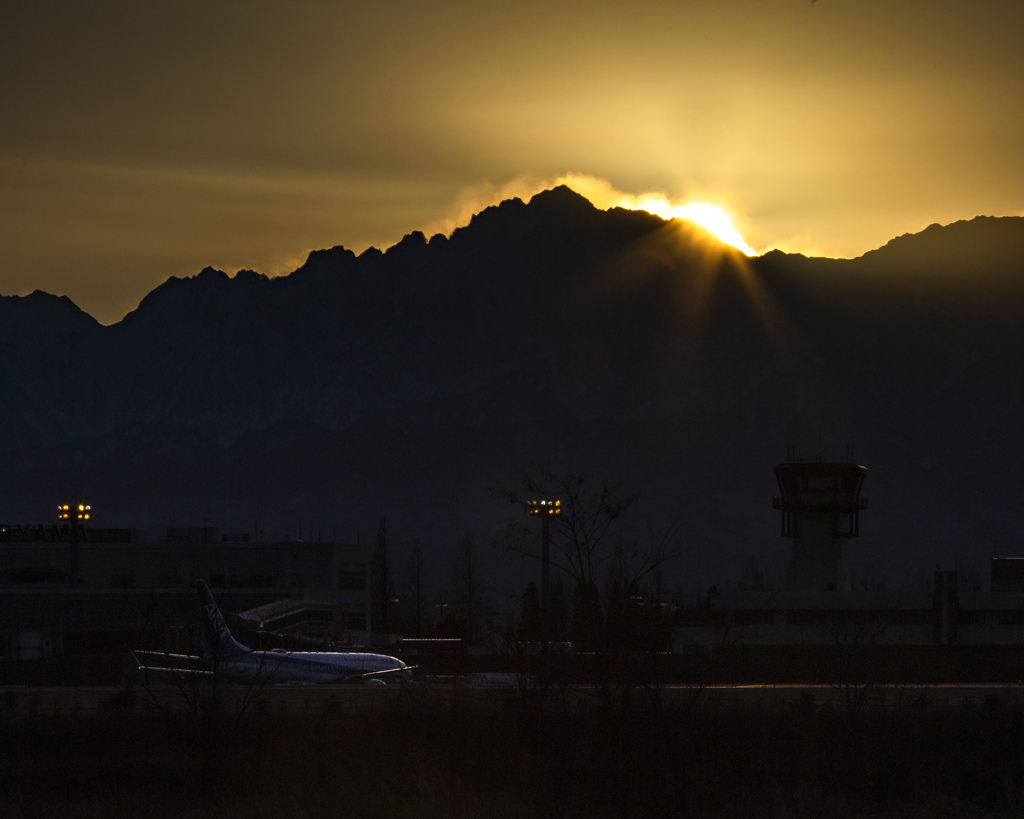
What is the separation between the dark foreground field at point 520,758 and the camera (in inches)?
1442

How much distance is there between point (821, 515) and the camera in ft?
423

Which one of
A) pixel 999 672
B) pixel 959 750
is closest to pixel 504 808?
pixel 959 750

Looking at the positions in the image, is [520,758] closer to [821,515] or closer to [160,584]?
[160,584]

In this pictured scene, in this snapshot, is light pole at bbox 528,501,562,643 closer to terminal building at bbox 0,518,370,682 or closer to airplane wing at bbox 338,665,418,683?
airplane wing at bbox 338,665,418,683

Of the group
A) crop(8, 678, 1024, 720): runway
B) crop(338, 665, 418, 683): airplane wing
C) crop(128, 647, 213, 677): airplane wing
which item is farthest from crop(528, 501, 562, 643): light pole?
crop(338, 665, 418, 683): airplane wing

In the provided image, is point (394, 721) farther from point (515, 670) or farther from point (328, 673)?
point (328, 673)

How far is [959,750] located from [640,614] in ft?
60.5

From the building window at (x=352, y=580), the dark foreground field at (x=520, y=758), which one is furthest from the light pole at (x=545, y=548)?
the building window at (x=352, y=580)

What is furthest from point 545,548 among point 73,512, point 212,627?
point 73,512

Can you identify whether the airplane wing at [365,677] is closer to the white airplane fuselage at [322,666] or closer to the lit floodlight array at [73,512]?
the white airplane fuselage at [322,666]

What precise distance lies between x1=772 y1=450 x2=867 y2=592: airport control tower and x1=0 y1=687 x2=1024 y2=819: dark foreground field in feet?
229

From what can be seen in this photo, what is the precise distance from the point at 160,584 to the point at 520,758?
8778 cm

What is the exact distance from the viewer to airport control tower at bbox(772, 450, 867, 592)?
12731 cm

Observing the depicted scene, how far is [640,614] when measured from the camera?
37531mm
